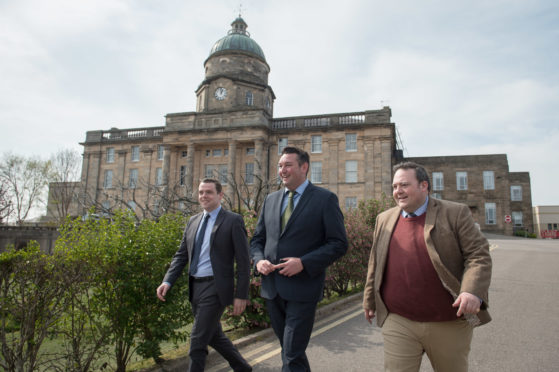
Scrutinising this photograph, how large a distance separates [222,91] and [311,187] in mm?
37420

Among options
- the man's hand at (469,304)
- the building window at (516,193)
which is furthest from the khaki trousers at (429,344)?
the building window at (516,193)

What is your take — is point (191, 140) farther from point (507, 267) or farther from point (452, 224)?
point (452, 224)

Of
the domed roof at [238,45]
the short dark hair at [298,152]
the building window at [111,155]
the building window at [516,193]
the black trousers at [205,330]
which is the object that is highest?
the domed roof at [238,45]

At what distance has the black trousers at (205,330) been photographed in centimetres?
359

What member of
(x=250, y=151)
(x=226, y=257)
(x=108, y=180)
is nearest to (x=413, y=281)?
(x=226, y=257)

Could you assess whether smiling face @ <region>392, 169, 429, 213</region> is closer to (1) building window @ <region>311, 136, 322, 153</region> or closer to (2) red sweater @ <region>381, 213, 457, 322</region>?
(2) red sweater @ <region>381, 213, 457, 322</region>

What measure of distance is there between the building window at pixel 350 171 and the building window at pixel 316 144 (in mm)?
3158

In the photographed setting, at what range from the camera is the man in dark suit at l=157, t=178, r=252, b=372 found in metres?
3.67

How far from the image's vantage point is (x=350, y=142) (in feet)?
115

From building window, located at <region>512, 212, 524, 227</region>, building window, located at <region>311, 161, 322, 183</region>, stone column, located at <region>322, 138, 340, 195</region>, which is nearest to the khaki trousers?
stone column, located at <region>322, 138, 340, 195</region>

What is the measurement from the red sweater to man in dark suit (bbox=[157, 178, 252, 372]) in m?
1.56

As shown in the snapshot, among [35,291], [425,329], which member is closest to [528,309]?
[425,329]

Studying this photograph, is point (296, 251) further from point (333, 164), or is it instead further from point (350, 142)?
point (350, 142)

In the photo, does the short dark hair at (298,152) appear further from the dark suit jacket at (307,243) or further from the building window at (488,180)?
the building window at (488,180)
